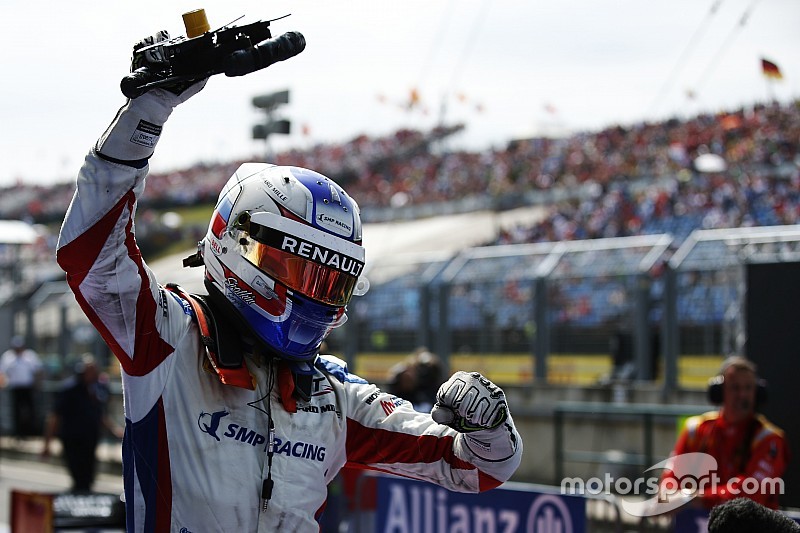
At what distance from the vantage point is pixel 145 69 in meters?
2.69

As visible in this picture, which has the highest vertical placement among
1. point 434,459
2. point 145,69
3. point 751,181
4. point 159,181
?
point 159,181

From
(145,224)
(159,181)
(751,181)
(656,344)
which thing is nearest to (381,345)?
(656,344)

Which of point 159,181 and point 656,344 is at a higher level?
point 159,181

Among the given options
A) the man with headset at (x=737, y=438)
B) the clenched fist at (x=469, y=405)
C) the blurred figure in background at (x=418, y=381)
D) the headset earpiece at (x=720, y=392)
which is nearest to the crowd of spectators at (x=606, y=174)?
the blurred figure in background at (x=418, y=381)

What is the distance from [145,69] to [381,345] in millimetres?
11694

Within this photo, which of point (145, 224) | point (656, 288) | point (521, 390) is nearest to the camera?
point (656, 288)

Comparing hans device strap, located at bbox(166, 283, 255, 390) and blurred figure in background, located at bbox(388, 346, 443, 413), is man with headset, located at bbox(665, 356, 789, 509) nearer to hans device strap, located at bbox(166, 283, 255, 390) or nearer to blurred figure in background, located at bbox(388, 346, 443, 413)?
blurred figure in background, located at bbox(388, 346, 443, 413)

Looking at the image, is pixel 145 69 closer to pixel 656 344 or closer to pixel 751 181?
pixel 656 344

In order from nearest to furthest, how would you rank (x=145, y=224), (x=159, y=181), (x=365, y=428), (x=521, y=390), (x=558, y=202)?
(x=365, y=428), (x=521, y=390), (x=558, y=202), (x=145, y=224), (x=159, y=181)

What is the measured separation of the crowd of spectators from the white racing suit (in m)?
16.2

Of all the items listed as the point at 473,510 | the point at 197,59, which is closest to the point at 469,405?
the point at 197,59

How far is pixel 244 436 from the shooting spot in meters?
3.01

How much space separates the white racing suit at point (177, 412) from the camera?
2.77 metres

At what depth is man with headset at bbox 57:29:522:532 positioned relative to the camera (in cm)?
277
